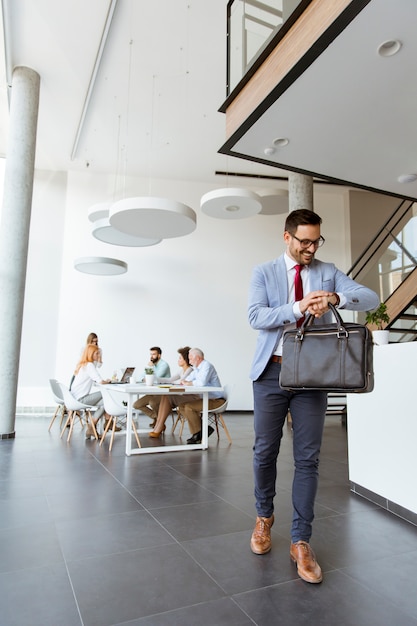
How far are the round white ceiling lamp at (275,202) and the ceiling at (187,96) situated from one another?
158cm

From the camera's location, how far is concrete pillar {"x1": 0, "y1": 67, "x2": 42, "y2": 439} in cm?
642

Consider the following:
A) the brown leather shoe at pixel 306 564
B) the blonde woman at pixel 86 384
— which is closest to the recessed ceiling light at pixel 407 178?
the brown leather shoe at pixel 306 564

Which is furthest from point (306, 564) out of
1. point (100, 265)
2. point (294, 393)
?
point (100, 265)

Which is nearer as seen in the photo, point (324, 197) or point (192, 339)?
point (192, 339)

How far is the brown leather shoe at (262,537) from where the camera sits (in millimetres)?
2422

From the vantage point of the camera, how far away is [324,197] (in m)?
11.8

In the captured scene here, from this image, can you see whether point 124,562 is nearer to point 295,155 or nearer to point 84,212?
point 295,155

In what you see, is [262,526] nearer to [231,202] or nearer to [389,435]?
[389,435]

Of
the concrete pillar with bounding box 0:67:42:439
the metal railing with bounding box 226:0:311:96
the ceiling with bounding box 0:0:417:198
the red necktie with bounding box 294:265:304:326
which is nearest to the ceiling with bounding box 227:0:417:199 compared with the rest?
the ceiling with bounding box 0:0:417:198

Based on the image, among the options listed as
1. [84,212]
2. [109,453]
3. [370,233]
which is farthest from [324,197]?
[109,453]

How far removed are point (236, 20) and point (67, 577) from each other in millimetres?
4915

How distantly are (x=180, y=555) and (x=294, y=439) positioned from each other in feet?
2.95

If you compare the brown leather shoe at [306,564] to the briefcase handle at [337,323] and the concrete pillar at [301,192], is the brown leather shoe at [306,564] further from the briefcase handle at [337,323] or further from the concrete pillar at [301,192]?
the concrete pillar at [301,192]

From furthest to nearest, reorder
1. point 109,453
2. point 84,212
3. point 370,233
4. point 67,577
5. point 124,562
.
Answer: point 370,233
point 84,212
point 109,453
point 124,562
point 67,577
